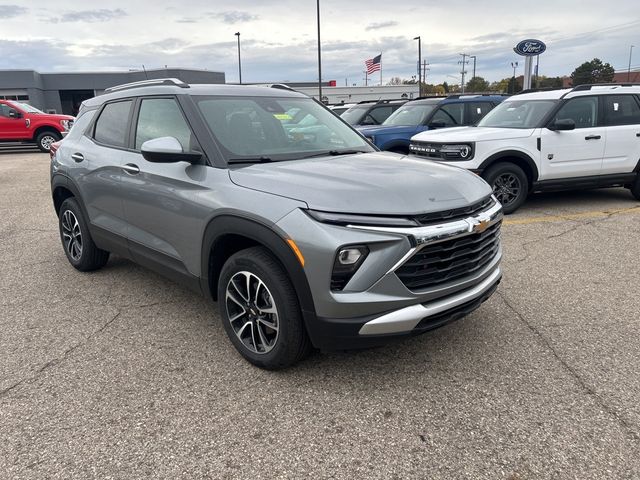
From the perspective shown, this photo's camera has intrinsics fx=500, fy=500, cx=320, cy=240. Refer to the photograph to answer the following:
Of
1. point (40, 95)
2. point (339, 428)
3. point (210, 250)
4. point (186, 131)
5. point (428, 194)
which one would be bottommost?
point (339, 428)

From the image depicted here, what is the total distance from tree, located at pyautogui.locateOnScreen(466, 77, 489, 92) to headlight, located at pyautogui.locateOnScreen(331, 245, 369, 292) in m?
94.7

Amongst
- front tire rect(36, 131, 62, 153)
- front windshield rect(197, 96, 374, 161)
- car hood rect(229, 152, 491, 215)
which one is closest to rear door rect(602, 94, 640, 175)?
front windshield rect(197, 96, 374, 161)

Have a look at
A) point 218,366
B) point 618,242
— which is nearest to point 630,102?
point 618,242

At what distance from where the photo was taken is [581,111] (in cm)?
760

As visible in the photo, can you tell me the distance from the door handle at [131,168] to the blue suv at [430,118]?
677 cm

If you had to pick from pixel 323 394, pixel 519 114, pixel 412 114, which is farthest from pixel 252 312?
pixel 412 114

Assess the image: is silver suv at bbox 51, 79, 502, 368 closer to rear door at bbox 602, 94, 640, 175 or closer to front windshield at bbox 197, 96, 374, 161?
front windshield at bbox 197, 96, 374, 161

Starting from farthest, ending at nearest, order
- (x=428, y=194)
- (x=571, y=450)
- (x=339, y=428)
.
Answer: (x=428, y=194) < (x=339, y=428) < (x=571, y=450)

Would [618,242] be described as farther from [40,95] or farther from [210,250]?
[40,95]

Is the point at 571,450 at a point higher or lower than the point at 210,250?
lower

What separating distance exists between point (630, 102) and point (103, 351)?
8.22 metres

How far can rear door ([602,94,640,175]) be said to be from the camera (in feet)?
25.0

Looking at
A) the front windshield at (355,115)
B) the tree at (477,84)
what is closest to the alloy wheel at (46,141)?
A: the front windshield at (355,115)

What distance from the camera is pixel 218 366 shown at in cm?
324
